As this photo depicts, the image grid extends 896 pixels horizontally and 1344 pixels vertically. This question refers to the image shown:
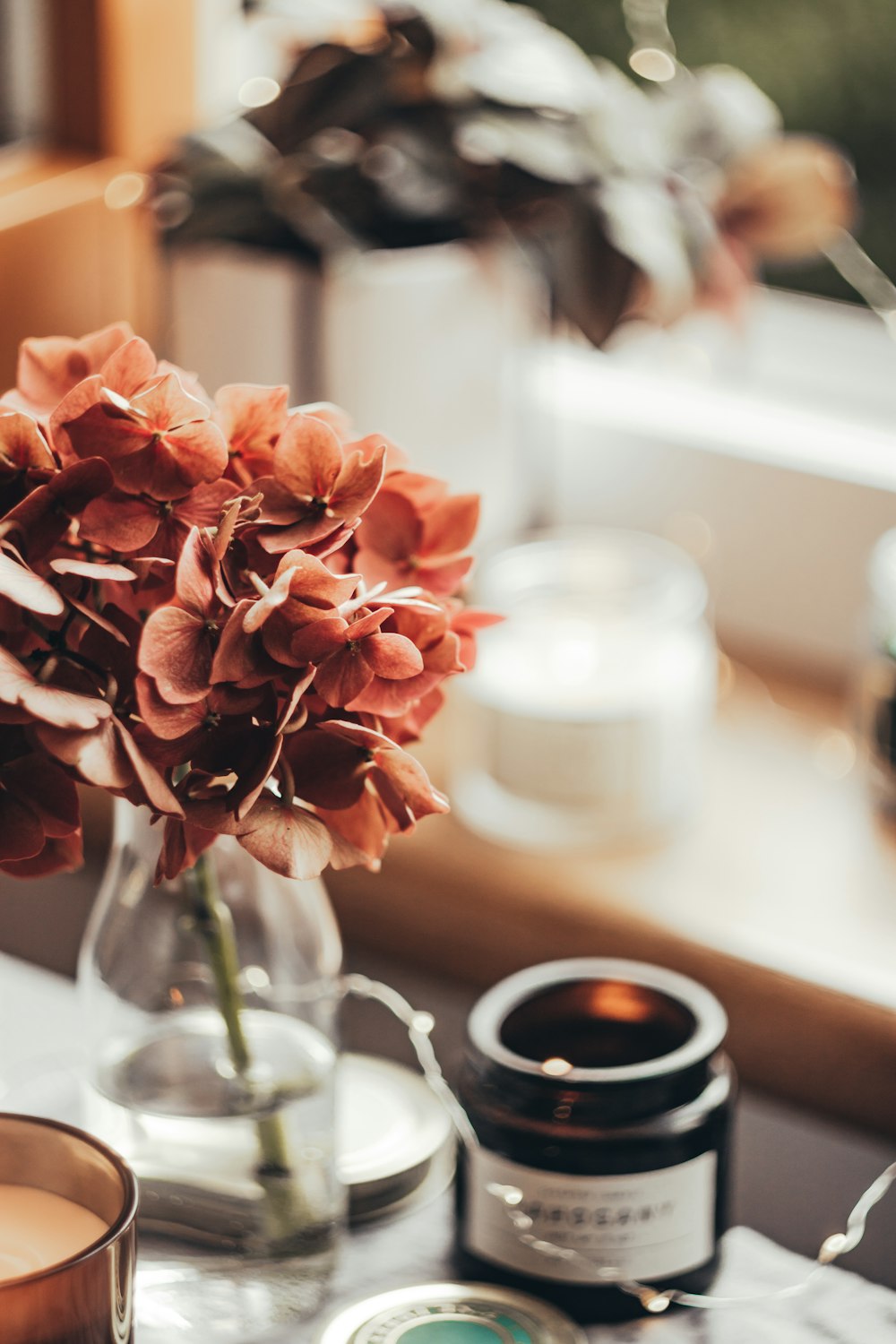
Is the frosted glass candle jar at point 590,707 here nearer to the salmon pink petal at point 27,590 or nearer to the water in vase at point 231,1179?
the water in vase at point 231,1179

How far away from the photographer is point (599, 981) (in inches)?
22.7

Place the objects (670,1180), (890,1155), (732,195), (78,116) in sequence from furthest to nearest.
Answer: (78,116) → (732,195) → (890,1155) → (670,1180)

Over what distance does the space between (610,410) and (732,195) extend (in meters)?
0.16

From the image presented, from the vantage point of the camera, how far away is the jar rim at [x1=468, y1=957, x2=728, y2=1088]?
519mm

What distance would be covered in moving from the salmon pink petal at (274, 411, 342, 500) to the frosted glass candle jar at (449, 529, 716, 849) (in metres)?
0.39

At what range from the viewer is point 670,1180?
53cm

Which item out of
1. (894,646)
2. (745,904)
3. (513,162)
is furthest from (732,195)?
(745,904)

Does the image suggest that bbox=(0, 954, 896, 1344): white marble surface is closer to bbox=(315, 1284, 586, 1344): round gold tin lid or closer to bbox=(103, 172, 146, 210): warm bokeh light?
bbox=(315, 1284, 586, 1344): round gold tin lid

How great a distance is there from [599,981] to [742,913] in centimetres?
21

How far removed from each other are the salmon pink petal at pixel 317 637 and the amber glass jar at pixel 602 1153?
0.18 m

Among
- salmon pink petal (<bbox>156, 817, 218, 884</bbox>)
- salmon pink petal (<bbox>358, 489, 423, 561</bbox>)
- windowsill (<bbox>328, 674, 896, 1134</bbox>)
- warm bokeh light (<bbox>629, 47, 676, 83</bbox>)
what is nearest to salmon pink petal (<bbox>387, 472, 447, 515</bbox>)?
salmon pink petal (<bbox>358, 489, 423, 561</bbox>)

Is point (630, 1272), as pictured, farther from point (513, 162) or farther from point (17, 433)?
point (513, 162)

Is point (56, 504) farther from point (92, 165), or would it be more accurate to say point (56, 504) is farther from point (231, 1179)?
point (92, 165)

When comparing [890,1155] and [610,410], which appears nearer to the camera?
[890,1155]
